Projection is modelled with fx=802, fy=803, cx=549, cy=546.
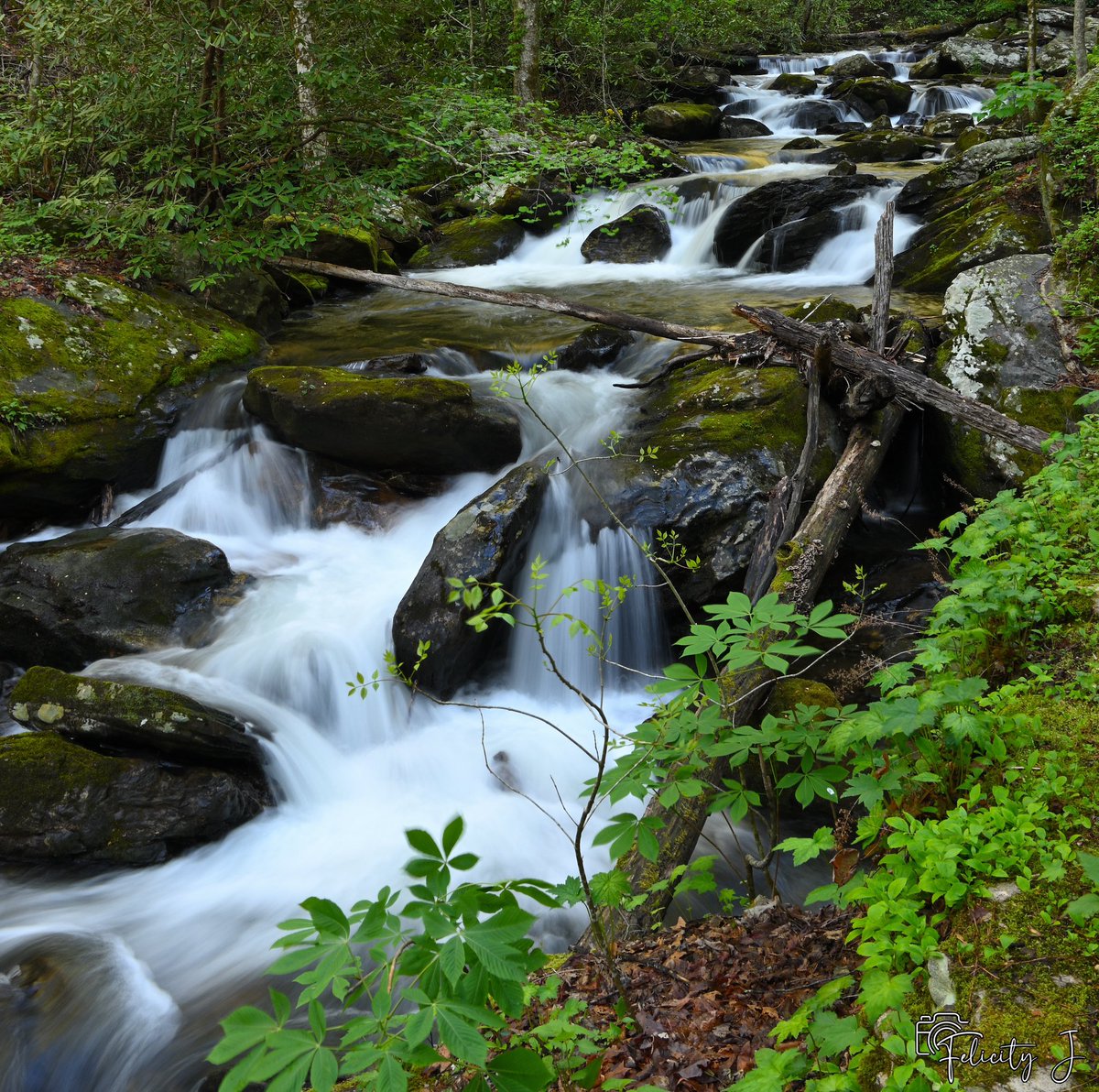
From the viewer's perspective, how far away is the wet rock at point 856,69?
73.4 ft

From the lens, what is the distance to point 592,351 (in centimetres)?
869

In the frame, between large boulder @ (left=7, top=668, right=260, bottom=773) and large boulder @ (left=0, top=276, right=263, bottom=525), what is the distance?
9.74 ft

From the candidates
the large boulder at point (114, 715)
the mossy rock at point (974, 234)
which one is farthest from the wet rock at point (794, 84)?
the large boulder at point (114, 715)

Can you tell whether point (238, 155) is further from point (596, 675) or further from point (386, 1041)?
point (386, 1041)

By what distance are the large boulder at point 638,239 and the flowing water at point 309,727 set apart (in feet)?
8.98

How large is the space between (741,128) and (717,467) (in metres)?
16.9

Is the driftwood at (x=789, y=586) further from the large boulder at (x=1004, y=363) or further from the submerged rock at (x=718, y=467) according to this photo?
the large boulder at (x=1004, y=363)

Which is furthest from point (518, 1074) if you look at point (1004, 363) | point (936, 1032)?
point (1004, 363)

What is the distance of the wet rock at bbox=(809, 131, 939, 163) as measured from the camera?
1505 centimetres

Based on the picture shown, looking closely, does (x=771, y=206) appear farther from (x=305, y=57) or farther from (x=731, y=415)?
(x=731, y=415)

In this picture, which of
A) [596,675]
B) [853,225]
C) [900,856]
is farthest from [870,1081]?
[853,225]

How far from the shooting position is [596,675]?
6.29 metres

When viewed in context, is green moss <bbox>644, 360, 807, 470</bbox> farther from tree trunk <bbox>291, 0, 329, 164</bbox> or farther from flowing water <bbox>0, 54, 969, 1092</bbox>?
tree trunk <bbox>291, 0, 329, 164</bbox>

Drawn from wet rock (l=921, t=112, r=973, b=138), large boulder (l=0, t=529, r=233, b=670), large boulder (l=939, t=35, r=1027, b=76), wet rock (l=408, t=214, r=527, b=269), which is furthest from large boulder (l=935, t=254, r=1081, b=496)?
large boulder (l=939, t=35, r=1027, b=76)
